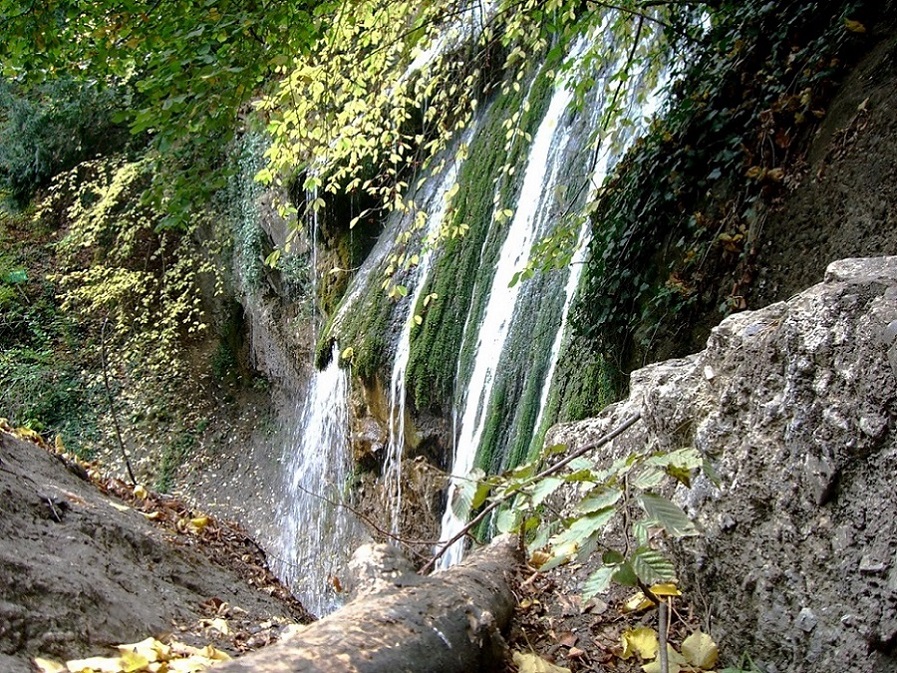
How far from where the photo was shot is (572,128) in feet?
21.5

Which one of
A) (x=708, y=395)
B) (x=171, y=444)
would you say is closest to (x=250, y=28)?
(x=708, y=395)

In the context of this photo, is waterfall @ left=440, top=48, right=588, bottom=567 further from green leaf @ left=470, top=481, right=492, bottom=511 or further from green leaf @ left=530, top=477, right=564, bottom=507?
green leaf @ left=530, top=477, right=564, bottom=507

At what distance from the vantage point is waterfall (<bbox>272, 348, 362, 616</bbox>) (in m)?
8.27

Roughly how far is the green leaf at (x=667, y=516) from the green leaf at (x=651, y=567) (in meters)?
0.09

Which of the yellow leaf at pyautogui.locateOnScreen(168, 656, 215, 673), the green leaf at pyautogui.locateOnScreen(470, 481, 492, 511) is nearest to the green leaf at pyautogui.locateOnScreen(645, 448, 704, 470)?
the green leaf at pyautogui.locateOnScreen(470, 481, 492, 511)

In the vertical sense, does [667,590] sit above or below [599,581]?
below

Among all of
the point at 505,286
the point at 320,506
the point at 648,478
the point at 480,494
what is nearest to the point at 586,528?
the point at 648,478

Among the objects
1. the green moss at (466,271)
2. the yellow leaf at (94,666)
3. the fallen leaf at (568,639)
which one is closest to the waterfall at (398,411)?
the green moss at (466,271)

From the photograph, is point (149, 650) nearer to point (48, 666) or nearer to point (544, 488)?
point (48, 666)

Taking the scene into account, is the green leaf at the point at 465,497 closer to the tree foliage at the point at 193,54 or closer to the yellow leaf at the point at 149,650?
the yellow leaf at the point at 149,650

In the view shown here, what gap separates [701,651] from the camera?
78.3 inches

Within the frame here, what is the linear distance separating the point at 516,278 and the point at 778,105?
1.72m

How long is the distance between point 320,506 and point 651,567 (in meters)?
8.03

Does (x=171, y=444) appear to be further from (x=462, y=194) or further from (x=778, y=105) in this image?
(x=778, y=105)
